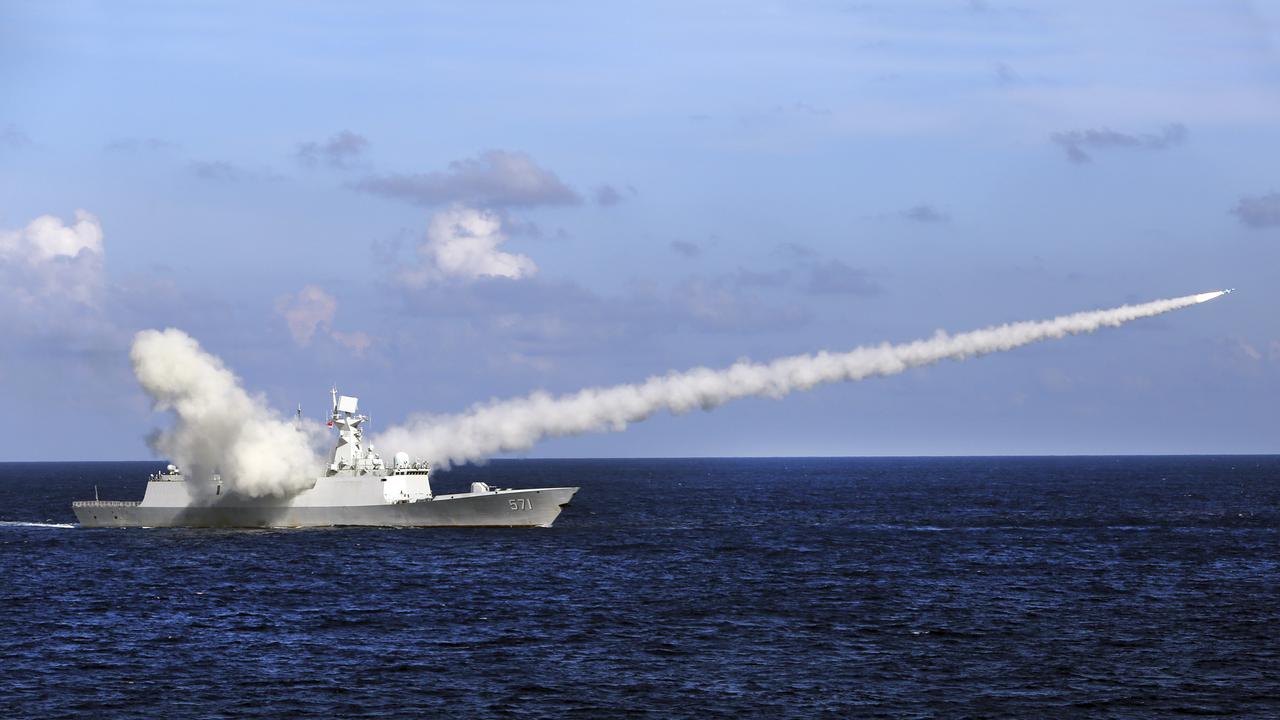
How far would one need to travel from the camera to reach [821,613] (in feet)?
170

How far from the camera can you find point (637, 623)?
49.4 metres

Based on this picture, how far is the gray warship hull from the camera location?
270ft

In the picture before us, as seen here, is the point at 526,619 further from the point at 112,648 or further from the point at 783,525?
A: the point at 783,525

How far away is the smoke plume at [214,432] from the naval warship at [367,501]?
3.11ft

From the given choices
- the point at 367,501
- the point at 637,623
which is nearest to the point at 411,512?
the point at 367,501

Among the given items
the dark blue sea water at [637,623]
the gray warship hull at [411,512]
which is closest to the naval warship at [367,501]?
the gray warship hull at [411,512]

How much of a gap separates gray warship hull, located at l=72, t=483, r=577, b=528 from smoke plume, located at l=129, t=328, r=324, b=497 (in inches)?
57.2

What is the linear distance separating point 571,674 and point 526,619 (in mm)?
10526

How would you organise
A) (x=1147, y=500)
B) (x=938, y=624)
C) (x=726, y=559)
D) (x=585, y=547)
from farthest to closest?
(x=1147, y=500)
(x=585, y=547)
(x=726, y=559)
(x=938, y=624)

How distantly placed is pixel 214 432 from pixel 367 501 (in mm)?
11097

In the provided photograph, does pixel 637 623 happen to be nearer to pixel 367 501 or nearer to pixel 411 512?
pixel 411 512

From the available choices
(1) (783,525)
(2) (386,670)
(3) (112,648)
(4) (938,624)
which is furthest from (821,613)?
(1) (783,525)

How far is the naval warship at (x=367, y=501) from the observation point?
270 ft

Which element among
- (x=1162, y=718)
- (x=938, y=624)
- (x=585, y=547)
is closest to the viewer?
(x=1162, y=718)
